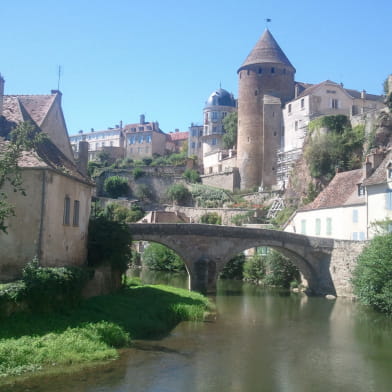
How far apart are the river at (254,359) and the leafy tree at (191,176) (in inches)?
1570

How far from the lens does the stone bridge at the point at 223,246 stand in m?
28.9

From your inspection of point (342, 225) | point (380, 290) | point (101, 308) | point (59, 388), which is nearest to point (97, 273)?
point (101, 308)

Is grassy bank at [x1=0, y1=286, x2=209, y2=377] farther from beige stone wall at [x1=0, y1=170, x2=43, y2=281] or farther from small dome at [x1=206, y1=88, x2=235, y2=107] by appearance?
small dome at [x1=206, y1=88, x2=235, y2=107]

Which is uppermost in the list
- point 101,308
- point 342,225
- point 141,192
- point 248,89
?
point 248,89

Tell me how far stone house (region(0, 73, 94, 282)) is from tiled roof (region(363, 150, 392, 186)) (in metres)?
16.3

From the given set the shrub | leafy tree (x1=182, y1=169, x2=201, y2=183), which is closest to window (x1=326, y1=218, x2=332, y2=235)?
leafy tree (x1=182, y1=169, x2=201, y2=183)

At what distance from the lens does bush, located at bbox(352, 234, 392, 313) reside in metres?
23.5

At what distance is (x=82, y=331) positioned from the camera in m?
14.3

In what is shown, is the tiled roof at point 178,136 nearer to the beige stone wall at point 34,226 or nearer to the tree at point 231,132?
the tree at point 231,132

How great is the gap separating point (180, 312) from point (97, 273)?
3781 mm

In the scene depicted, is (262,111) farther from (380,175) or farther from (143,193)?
(380,175)

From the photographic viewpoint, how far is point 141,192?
205 feet

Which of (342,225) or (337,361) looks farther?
(342,225)

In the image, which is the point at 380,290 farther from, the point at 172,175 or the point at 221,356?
the point at 172,175
